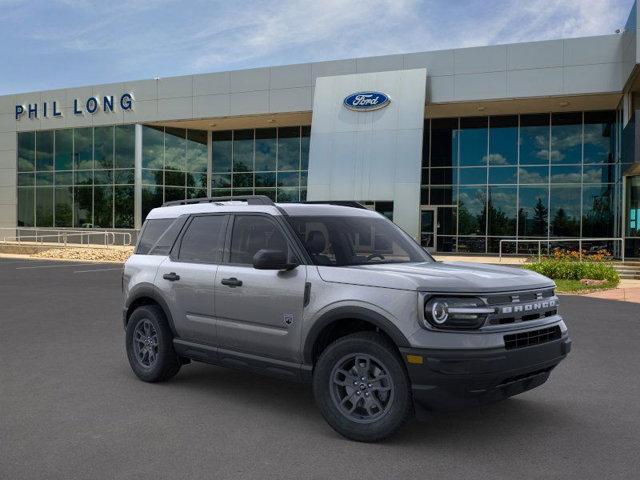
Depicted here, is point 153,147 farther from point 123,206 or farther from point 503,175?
point 503,175

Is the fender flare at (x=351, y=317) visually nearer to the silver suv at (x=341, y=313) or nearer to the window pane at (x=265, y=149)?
the silver suv at (x=341, y=313)

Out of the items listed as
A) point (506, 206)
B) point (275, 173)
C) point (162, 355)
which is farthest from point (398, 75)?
point (162, 355)

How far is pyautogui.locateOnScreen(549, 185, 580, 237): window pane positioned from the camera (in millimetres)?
29219

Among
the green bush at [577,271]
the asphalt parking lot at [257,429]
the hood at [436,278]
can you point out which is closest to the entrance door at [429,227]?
the green bush at [577,271]

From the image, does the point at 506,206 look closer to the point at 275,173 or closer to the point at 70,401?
the point at 275,173

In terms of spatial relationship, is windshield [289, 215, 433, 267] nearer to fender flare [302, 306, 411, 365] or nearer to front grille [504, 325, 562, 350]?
fender flare [302, 306, 411, 365]

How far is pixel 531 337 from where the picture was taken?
4.81 meters

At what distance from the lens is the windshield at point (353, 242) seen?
214 inches

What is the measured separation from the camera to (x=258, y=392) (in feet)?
20.6

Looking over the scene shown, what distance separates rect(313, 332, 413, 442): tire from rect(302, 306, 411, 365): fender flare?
0.44 feet

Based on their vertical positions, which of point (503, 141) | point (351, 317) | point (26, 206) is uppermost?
point (503, 141)

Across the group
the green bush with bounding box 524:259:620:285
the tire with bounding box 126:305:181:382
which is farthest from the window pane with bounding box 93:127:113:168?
the tire with bounding box 126:305:181:382

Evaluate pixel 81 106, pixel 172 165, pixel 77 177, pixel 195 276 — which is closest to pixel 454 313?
pixel 195 276

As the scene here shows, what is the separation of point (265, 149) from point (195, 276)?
30675mm
